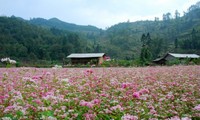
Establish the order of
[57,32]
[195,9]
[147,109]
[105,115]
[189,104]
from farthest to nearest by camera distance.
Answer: [195,9] → [57,32] → [189,104] → [147,109] → [105,115]

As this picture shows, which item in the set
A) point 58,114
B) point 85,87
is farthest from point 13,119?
point 85,87

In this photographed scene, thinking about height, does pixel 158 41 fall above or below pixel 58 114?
above

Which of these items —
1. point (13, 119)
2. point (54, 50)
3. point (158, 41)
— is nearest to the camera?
point (13, 119)

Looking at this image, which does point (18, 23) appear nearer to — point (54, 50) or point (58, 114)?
point (54, 50)

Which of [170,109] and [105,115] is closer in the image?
[105,115]

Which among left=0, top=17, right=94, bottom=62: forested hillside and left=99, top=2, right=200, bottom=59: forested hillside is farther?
left=99, top=2, right=200, bottom=59: forested hillside

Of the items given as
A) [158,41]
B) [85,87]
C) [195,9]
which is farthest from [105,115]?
[195,9]

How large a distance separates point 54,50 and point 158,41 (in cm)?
3440

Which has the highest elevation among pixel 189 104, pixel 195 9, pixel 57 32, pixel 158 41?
pixel 195 9

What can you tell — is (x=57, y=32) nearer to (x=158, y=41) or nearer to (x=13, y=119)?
(x=158, y=41)

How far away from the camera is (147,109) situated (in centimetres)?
403

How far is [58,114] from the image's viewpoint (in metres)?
3.44

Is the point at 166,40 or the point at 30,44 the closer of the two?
the point at 30,44

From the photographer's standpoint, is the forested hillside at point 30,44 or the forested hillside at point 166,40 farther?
the forested hillside at point 166,40
